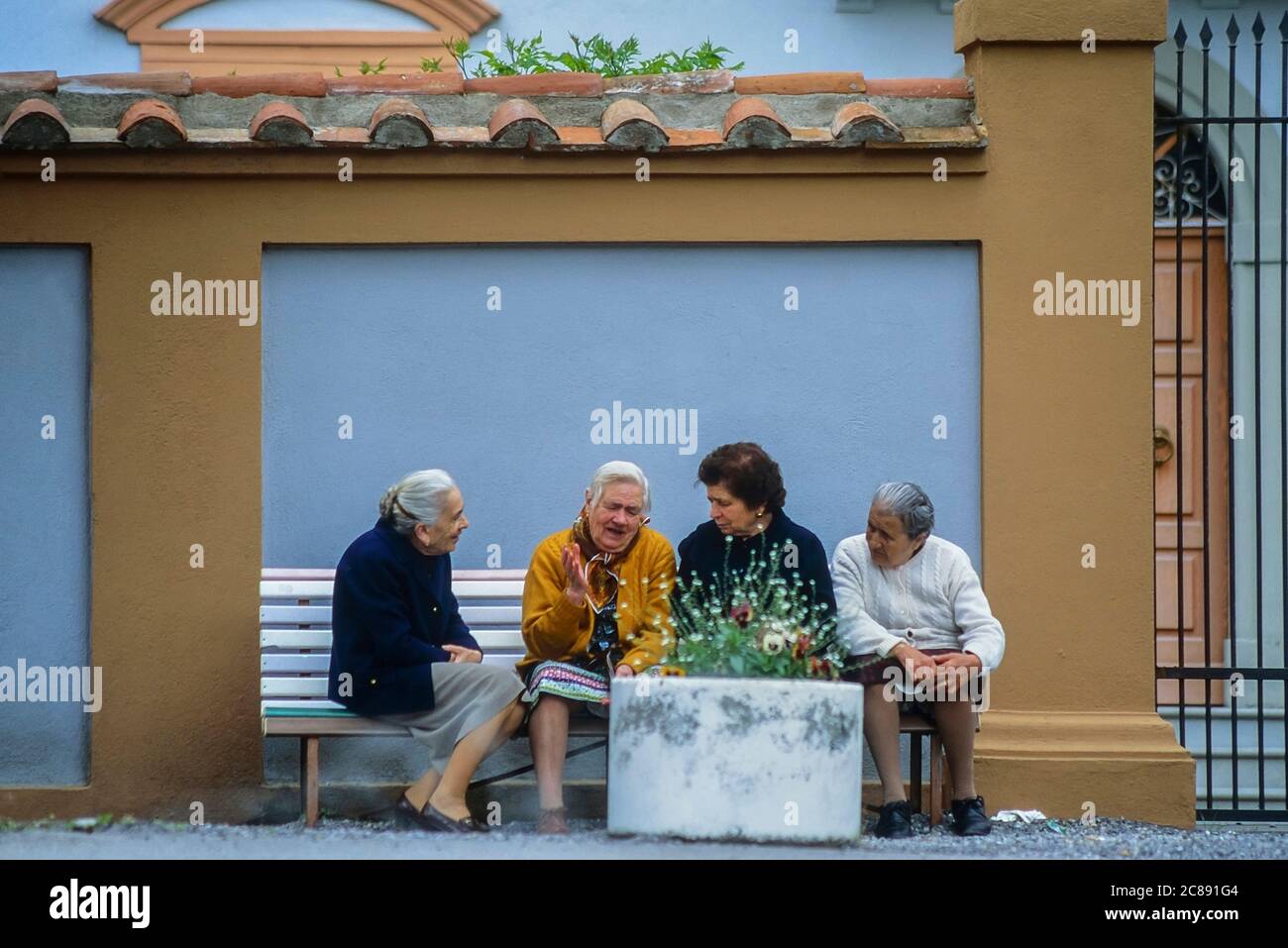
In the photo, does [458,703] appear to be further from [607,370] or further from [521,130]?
[521,130]

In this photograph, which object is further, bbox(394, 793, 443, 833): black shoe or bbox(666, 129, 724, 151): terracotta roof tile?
bbox(666, 129, 724, 151): terracotta roof tile

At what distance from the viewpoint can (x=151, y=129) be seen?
20.0ft

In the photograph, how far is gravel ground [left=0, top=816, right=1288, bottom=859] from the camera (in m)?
5.12

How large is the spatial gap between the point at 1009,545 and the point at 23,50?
598cm

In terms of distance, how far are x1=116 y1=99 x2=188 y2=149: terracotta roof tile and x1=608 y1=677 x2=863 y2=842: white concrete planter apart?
251 cm

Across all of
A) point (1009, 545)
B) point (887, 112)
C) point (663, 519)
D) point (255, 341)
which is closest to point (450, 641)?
point (663, 519)

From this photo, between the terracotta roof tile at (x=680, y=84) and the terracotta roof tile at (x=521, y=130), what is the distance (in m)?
0.36

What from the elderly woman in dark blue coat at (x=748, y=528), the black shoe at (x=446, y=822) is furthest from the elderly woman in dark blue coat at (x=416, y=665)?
the elderly woman in dark blue coat at (x=748, y=528)

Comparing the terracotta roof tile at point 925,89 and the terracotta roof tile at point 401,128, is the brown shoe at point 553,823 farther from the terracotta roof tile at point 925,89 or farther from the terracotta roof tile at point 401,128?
the terracotta roof tile at point 925,89

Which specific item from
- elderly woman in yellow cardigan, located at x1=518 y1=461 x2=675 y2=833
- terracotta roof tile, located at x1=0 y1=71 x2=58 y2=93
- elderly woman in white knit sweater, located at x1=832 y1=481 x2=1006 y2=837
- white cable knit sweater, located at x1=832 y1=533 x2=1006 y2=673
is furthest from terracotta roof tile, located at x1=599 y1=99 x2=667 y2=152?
terracotta roof tile, located at x1=0 y1=71 x2=58 y2=93

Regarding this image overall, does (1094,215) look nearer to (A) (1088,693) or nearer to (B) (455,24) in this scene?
(A) (1088,693)

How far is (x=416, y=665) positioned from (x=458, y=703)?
181 mm

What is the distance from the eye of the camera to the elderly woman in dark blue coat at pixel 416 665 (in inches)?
225

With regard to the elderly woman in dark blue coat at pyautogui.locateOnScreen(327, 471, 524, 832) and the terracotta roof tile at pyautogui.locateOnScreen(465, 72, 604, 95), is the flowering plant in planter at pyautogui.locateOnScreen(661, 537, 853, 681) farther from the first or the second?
the terracotta roof tile at pyautogui.locateOnScreen(465, 72, 604, 95)
